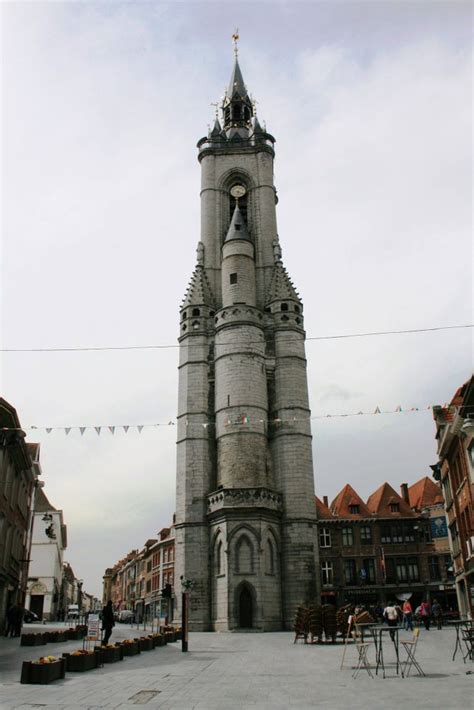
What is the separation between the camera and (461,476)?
31.9 meters

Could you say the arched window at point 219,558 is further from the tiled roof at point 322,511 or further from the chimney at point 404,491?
the chimney at point 404,491

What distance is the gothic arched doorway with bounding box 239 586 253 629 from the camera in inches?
1400

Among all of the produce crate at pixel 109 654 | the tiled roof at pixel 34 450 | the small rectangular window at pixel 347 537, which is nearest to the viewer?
the produce crate at pixel 109 654

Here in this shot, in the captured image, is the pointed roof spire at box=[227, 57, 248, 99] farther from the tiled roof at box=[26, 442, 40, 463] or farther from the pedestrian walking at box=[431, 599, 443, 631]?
the pedestrian walking at box=[431, 599, 443, 631]

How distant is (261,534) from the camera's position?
121 ft

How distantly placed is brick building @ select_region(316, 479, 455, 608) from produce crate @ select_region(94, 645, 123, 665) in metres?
41.9


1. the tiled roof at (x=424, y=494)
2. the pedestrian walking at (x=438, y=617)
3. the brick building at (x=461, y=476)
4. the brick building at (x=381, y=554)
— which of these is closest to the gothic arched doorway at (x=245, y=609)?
the pedestrian walking at (x=438, y=617)

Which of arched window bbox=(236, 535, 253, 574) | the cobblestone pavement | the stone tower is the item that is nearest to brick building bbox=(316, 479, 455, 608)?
the stone tower

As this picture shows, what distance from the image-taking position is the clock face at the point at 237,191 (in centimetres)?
5256

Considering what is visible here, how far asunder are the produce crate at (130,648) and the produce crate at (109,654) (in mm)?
638

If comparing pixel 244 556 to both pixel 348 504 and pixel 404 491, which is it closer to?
pixel 348 504

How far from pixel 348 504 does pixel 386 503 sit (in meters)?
3.61

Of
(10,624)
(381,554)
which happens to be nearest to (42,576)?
(381,554)

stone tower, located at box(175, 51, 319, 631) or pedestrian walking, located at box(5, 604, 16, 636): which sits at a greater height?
stone tower, located at box(175, 51, 319, 631)
